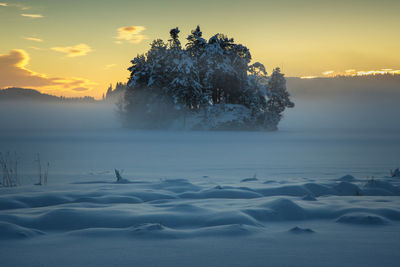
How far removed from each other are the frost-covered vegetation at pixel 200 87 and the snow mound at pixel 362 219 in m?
36.7

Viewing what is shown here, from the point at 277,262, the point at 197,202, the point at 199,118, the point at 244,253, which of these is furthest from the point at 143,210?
the point at 199,118

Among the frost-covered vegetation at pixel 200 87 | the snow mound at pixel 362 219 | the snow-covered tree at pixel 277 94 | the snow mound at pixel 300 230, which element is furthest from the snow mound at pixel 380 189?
the snow-covered tree at pixel 277 94

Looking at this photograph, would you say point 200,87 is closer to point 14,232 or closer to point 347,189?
point 347,189

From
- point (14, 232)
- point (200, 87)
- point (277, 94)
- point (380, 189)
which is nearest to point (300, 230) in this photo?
point (14, 232)

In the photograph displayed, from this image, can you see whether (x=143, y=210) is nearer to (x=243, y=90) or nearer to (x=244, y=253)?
(x=244, y=253)

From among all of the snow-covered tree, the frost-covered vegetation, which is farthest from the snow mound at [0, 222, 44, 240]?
the snow-covered tree

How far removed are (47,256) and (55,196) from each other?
216 cm

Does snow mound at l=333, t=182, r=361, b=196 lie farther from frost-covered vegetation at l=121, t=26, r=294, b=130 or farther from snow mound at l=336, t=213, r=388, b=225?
frost-covered vegetation at l=121, t=26, r=294, b=130

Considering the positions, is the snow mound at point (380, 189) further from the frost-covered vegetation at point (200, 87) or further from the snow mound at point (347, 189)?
the frost-covered vegetation at point (200, 87)

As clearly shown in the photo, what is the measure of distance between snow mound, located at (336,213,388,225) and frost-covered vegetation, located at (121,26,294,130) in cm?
3674

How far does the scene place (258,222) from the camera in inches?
135

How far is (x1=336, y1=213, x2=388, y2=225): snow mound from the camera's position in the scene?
3340mm

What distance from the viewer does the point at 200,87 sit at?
41281 mm

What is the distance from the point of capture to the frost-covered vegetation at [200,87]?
135ft
